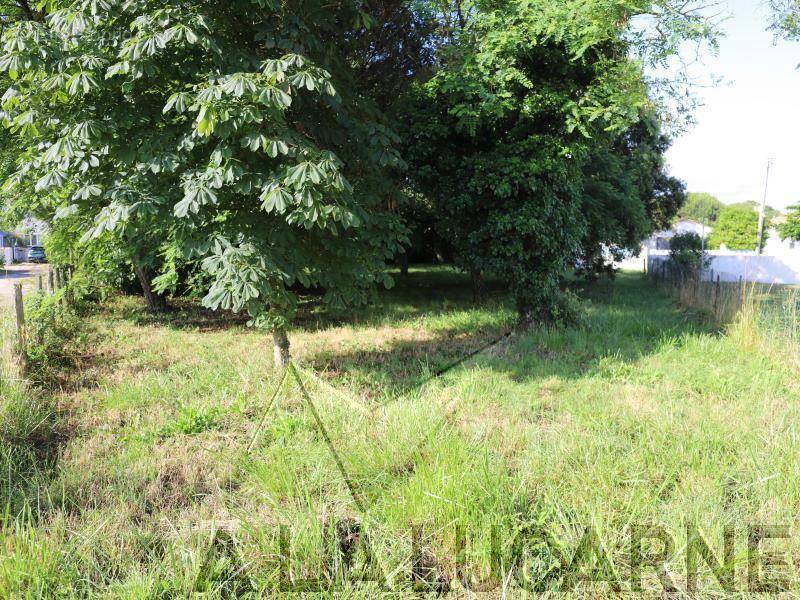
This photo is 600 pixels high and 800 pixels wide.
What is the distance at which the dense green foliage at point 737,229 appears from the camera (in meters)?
58.9

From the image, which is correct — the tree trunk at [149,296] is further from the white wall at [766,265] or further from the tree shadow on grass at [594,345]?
the white wall at [766,265]

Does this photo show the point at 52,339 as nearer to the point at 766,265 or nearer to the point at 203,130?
the point at 203,130

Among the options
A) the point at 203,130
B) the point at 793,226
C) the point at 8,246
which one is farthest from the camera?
the point at 793,226

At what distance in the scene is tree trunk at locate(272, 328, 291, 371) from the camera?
656cm

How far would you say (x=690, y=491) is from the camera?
3389mm

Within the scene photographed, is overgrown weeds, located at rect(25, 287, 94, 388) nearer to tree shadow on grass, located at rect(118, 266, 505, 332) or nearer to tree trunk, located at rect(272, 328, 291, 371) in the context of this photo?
tree shadow on grass, located at rect(118, 266, 505, 332)

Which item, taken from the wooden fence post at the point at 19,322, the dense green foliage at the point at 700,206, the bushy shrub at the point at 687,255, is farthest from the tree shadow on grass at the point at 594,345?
the dense green foliage at the point at 700,206

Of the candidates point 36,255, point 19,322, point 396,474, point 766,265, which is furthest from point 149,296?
point 766,265

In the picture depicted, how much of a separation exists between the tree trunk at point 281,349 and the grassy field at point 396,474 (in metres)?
0.28

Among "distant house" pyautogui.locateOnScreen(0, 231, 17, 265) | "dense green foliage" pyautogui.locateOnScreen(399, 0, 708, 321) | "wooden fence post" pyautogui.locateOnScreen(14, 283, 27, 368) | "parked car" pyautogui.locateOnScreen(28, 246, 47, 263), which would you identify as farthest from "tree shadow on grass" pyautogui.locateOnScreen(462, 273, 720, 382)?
"parked car" pyautogui.locateOnScreen(28, 246, 47, 263)

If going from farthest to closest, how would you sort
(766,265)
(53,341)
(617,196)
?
(766,265) < (617,196) < (53,341)

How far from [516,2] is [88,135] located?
20.2ft

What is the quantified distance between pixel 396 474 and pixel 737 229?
2756 inches

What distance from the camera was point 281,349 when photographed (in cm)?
664
